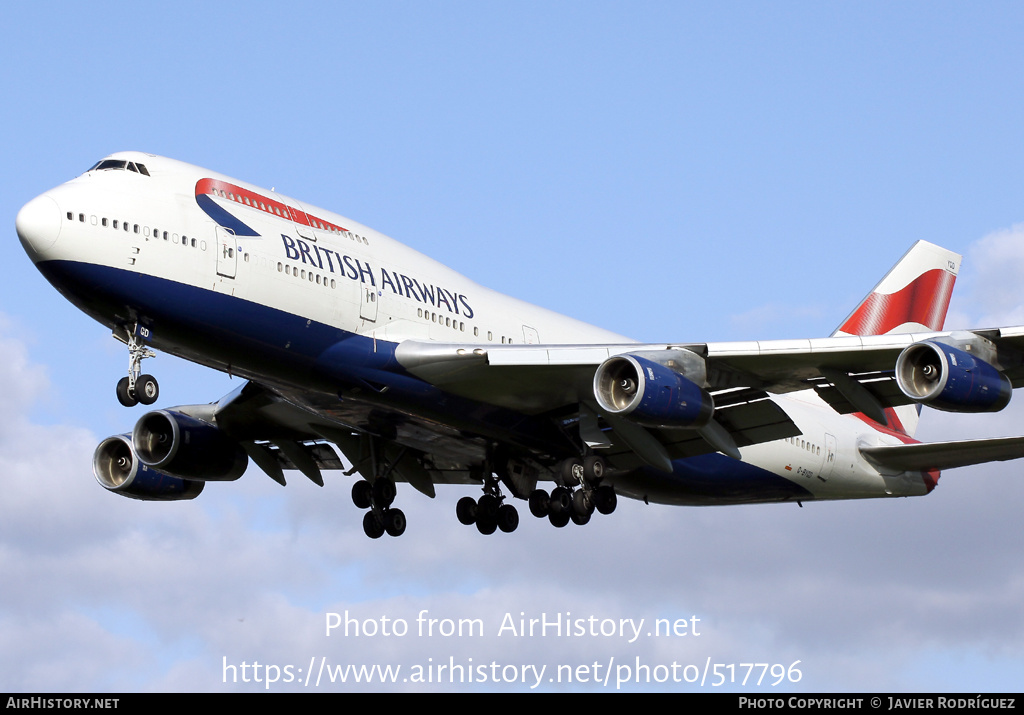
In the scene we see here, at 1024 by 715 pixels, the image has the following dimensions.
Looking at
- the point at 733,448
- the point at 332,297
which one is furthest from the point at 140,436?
the point at 733,448

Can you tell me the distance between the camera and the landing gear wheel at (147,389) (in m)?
27.2

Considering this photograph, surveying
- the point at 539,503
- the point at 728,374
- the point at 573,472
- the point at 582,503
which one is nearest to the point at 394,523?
the point at 539,503

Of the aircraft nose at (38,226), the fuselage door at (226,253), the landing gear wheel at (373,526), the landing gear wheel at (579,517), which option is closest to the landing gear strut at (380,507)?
the landing gear wheel at (373,526)

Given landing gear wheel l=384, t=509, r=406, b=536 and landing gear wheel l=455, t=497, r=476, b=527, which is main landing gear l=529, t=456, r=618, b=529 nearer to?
landing gear wheel l=455, t=497, r=476, b=527

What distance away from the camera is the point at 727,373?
100ft

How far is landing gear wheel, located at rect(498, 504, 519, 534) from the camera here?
120ft

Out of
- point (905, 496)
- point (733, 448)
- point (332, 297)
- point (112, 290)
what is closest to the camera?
point (112, 290)

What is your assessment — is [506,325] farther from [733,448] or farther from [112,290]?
[112,290]

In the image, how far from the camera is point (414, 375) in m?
29.9

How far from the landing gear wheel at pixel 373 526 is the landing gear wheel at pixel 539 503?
4328 mm

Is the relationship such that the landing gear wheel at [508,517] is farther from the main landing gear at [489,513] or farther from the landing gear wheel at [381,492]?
the landing gear wheel at [381,492]

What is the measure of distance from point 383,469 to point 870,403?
13.2 metres

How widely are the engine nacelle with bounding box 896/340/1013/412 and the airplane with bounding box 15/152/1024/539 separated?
4cm
